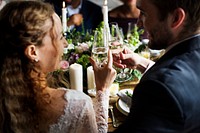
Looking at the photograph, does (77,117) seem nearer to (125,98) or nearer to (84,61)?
(125,98)

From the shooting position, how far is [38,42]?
49.4 inches

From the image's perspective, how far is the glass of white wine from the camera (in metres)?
1.76

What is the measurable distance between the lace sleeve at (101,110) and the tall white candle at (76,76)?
233 mm

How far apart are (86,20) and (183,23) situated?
87.7 inches

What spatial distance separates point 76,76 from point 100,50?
0.18 meters

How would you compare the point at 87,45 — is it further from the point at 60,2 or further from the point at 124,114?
the point at 60,2

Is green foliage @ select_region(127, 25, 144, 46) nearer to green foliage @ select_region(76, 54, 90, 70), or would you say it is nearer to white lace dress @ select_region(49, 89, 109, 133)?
green foliage @ select_region(76, 54, 90, 70)

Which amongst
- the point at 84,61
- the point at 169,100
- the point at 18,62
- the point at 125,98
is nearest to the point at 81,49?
the point at 84,61

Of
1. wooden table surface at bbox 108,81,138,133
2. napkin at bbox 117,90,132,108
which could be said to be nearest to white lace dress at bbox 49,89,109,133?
wooden table surface at bbox 108,81,138,133

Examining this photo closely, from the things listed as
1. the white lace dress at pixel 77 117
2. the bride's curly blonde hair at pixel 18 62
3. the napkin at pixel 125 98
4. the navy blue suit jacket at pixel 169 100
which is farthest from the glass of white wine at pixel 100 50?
the navy blue suit jacket at pixel 169 100

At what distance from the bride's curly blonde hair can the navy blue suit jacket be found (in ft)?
1.28

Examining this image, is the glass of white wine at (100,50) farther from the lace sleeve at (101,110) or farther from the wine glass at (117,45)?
the lace sleeve at (101,110)

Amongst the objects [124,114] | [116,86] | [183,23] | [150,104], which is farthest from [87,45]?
[150,104]

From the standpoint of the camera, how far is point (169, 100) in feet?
3.23
